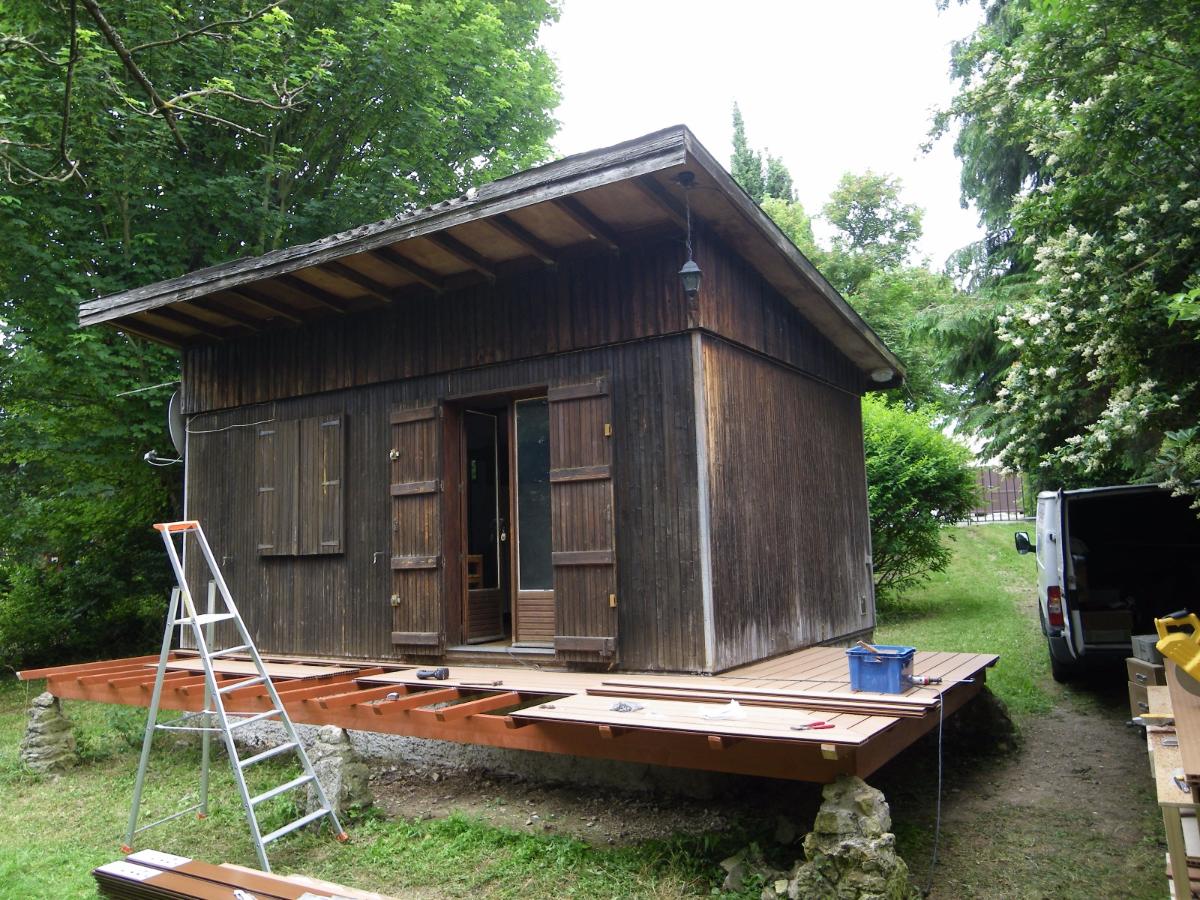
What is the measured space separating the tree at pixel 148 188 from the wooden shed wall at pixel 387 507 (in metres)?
2.92

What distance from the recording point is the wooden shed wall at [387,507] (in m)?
5.80

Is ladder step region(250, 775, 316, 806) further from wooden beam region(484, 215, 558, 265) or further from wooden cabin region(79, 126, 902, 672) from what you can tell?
wooden beam region(484, 215, 558, 265)

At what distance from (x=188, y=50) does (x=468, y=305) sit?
6254 millimetres

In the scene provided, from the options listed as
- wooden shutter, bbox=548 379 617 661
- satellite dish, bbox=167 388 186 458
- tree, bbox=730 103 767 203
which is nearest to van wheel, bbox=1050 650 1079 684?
wooden shutter, bbox=548 379 617 661

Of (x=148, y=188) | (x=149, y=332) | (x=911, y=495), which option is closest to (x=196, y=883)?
(x=149, y=332)

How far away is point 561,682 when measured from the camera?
18.4 feet

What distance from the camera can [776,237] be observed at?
6.25m

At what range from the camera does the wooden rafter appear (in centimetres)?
688

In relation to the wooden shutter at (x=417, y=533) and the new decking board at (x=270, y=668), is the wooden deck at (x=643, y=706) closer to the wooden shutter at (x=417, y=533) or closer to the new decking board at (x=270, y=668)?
the new decking board at (x=270, y=668)

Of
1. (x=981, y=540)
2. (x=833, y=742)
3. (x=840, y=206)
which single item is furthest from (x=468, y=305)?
(x=840, y=206)

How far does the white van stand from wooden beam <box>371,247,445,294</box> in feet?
18.0

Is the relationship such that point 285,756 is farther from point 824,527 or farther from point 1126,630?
point 1126,630

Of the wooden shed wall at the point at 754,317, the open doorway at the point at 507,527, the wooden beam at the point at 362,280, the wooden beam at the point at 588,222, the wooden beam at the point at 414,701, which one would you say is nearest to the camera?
the wooden beam at the point at 414,701

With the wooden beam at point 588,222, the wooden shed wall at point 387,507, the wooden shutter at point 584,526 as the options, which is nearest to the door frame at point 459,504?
the wooden shed wall at point 387,507
